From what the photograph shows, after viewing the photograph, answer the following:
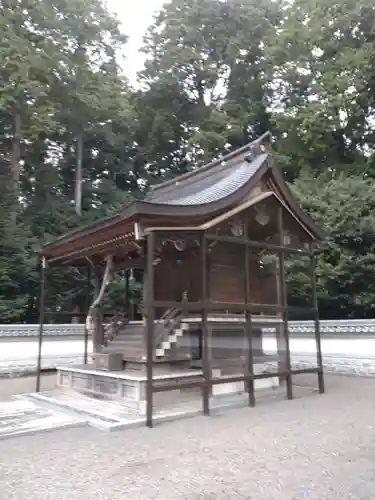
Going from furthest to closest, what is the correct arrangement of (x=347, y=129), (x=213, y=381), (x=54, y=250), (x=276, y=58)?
(x=276, y=58)
(x=347, y=129)
(x=54, y=250)
(x=213, y=381)

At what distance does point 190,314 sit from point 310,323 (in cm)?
519

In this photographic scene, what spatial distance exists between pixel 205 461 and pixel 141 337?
4.13m

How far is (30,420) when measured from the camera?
5637 mm

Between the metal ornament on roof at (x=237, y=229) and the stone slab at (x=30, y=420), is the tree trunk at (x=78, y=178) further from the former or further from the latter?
the stone slab at (x=30, y=420)

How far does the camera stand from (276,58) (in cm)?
1792

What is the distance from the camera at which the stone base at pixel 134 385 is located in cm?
612

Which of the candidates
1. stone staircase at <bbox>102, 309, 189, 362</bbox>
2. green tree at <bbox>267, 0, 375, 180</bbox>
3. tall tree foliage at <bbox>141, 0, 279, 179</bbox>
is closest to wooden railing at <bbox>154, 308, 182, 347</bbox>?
stone staircase at <bbox>102, 309, 189, 362</bbox>

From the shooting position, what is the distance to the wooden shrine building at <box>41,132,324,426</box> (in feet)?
20.2

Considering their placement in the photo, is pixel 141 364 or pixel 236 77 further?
pixel 236 77

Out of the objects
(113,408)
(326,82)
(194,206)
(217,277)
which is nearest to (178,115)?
(326,82)

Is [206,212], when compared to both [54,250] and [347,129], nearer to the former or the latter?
[54,250]

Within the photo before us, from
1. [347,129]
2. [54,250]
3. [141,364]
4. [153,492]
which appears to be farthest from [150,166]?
[153,492]

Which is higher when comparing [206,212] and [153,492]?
[206,212]

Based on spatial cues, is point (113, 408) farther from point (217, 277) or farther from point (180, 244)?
point (180, 244)
